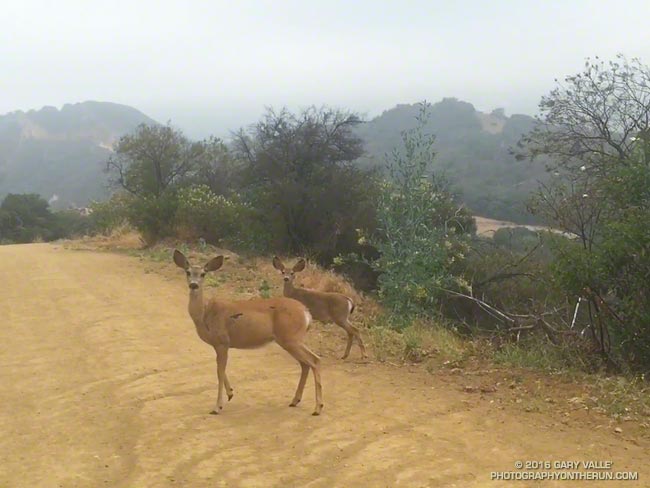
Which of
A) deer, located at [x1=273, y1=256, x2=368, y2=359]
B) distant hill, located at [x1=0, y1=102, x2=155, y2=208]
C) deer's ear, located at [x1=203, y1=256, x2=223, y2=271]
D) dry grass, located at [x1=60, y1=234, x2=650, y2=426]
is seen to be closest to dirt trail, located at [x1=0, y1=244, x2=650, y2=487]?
dry grass, located at [x1=60, y1=234, x2=650, y2=426]

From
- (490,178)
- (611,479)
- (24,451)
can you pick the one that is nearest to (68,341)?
(24,451)

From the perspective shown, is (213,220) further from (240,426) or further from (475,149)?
(475,149)

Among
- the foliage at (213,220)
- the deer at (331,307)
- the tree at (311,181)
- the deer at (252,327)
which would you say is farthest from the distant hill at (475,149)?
the deer at (252,327)

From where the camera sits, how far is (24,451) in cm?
589

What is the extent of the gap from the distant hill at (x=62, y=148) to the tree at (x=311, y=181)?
57.8 metres

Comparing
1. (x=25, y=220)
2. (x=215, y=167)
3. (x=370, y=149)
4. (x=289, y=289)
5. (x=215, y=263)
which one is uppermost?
(x=370, y=149)

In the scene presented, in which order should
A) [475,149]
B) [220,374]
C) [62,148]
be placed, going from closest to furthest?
Answer: [220,374]
[475,149]
[62,148]

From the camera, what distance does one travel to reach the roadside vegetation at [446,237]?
8.05m

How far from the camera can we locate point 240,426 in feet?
21.1

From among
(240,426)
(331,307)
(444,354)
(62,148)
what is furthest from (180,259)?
(62,148)

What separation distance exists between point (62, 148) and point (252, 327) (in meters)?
144

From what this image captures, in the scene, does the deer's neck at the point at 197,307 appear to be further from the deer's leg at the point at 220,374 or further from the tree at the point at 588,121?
the tree at the point at 588,121

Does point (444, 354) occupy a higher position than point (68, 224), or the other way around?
point (444, 354)

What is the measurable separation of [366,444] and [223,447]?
1.22 meters
